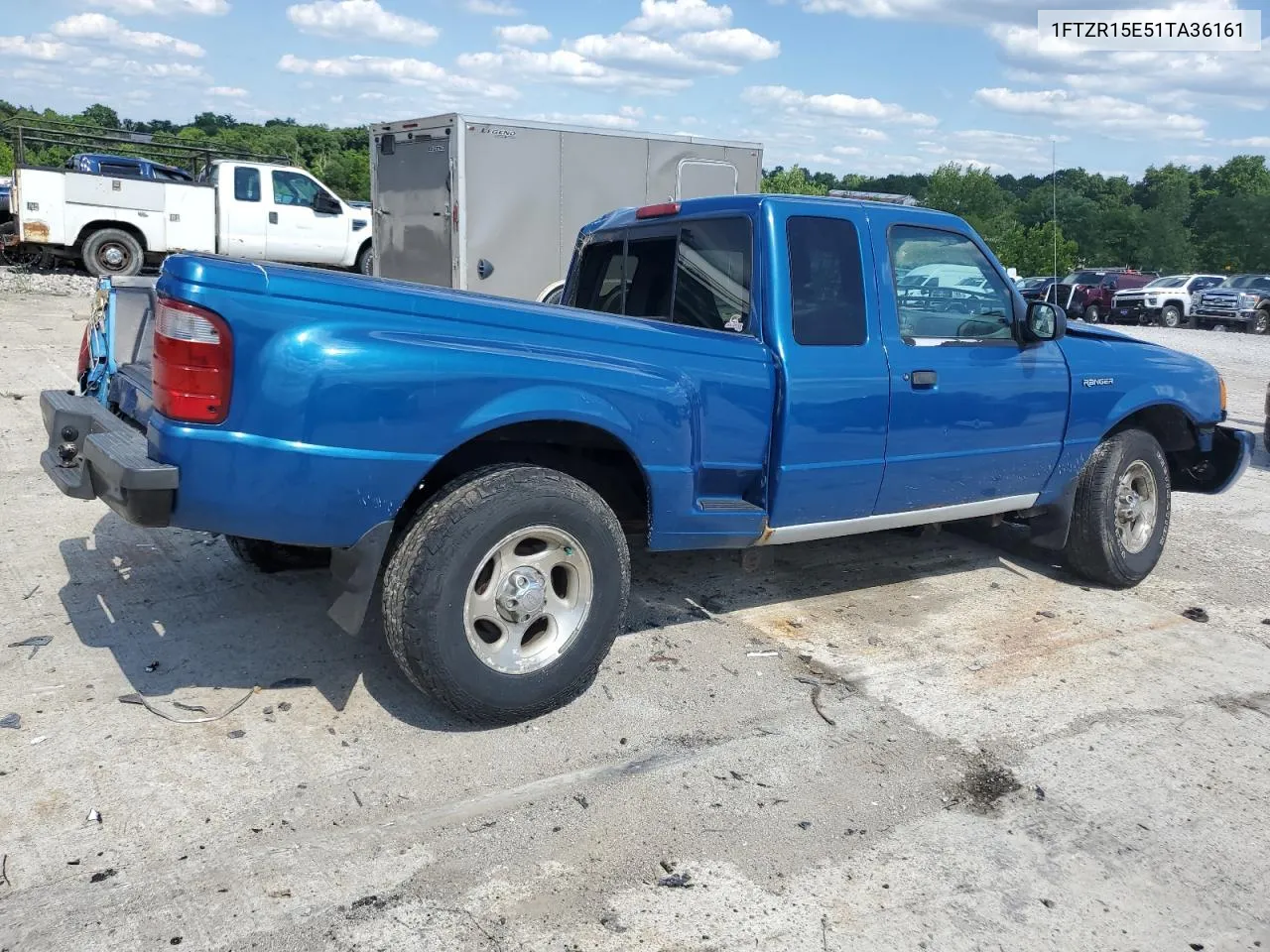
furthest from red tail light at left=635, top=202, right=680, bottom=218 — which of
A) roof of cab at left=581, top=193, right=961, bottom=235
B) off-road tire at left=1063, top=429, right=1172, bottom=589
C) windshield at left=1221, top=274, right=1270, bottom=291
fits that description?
windshield at left=1221, top=274, right=1270, bottom=291

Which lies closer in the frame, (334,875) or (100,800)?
(334,875)

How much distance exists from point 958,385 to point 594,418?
1960 millimetres

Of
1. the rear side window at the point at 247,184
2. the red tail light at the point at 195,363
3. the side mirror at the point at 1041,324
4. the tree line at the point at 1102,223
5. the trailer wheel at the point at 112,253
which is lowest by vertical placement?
the red tail light at the point at 195,363

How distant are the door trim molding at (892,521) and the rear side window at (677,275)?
2.90ft

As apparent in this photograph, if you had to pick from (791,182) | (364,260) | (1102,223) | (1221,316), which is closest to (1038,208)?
(1102,223)

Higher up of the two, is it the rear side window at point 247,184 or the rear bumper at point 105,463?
the rear side window at point 247,184

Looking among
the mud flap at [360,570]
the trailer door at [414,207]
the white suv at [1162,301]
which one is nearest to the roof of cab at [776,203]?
the mud flap at [360,570]

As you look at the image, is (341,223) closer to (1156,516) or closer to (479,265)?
(479,265)

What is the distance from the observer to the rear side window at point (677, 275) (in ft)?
14.8

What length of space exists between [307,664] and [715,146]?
992 cm

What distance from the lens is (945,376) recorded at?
4766 mm

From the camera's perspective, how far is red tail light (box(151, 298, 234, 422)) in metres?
3.12

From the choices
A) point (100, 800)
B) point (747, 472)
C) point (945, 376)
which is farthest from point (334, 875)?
point (945, 376)

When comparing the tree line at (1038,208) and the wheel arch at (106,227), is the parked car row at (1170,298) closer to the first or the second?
the tree line at (1038,208)
